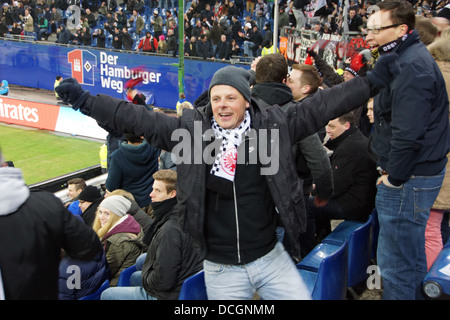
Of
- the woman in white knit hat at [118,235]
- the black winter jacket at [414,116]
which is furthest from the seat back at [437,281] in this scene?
the woman in white knit hat at [118,235]

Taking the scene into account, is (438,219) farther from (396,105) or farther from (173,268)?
(173,268)

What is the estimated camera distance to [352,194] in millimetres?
3875

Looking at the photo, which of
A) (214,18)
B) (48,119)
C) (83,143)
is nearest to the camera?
(83,143)

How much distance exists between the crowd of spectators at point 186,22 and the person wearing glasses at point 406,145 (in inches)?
364

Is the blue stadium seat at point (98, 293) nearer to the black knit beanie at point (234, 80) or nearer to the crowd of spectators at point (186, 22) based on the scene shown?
the black knit beanie at point (234, 80)

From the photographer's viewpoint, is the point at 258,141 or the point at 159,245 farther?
the point at 159,245

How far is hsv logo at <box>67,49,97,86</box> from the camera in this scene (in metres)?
20.0

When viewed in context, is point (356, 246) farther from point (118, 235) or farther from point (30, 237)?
point (30, 237)

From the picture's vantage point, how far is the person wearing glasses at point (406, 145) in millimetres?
2527

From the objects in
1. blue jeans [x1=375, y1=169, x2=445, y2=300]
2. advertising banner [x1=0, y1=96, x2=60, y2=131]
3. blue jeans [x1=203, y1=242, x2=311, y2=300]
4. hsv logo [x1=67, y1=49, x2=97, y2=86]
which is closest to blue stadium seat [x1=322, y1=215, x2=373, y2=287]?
blue jeans [x1=375, y1=169, x2=445, y2=300]

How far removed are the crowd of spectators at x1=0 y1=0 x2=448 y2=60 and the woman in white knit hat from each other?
29.4 ft

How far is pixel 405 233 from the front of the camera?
2785mm
